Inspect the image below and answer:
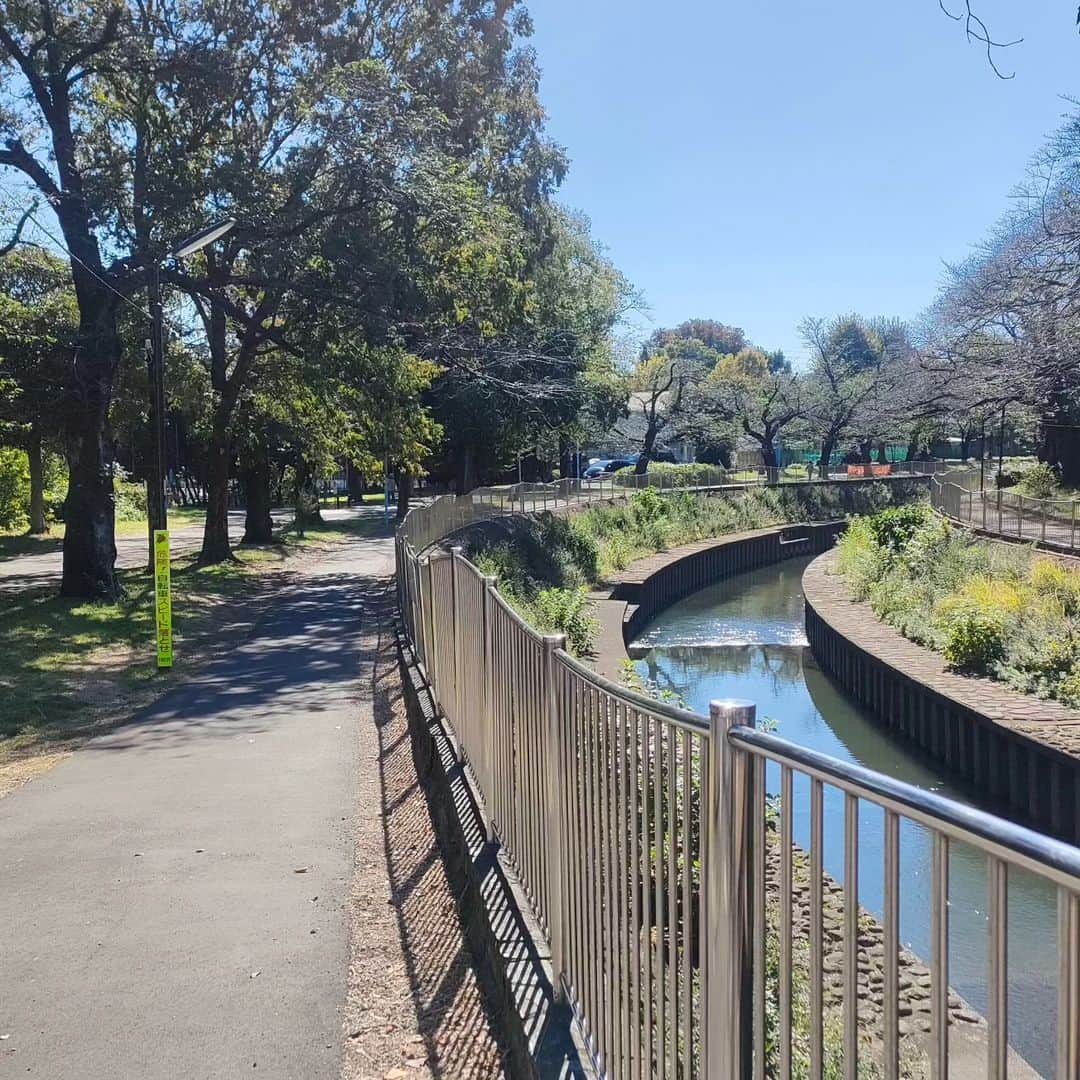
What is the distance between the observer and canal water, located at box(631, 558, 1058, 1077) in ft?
20.0

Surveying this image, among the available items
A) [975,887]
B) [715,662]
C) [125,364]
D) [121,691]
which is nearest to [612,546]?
[715,662]

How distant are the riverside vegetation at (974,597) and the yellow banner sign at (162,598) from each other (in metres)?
10.7

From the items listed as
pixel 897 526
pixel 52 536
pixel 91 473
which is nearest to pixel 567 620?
pixel 91 473

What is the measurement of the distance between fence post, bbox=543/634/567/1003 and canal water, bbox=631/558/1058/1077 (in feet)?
4.18

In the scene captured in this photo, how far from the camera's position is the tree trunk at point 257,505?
111ft

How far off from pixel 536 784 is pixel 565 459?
55.1m

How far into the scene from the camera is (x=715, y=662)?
73.7 ft

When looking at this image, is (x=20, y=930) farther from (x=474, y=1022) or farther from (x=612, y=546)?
(x=612, y=546)

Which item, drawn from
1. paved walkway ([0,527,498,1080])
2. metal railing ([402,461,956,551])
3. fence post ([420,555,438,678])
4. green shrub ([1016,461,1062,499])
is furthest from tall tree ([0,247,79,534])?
green shrub ([1016,461,1062,499])

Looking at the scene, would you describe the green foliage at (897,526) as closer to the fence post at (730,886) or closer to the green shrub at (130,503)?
the fence post at (730,886)

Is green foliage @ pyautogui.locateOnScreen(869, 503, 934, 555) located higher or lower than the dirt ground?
higher

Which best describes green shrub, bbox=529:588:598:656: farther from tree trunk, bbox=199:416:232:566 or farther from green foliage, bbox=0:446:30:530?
green foliage, bbox=0:446:30:530

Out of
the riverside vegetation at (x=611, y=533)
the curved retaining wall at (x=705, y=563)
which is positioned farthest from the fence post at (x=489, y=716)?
the curved retaining wall at (x=705, y=563)

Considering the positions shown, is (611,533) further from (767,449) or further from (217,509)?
(767,449)
